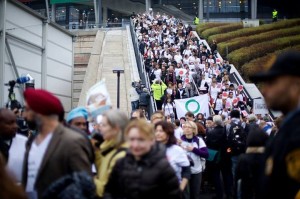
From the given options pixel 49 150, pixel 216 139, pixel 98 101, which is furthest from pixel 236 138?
pixel 49 150

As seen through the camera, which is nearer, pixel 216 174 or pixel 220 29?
pixel 216 174

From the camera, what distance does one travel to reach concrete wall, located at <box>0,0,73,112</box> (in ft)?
58.0

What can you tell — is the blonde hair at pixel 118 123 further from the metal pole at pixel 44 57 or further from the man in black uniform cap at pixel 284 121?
the metal pole at pixel 44 57

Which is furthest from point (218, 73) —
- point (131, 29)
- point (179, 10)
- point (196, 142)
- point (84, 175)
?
point (179, 10)

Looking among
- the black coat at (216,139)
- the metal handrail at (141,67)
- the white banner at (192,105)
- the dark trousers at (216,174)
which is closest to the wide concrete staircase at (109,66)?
the metal handrail at (141,67)

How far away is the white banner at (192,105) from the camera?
17.5m

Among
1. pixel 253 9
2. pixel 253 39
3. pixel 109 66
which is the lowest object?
pixel 109 66

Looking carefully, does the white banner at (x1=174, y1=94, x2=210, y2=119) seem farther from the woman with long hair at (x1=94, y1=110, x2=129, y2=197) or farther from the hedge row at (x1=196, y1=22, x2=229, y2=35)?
the hedge row at (x1=196, y1=22, x2=229, y2=35)

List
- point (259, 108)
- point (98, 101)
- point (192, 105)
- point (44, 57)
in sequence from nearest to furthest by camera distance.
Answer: point (98, 101), point (192, 105), point (259, 108), point (44, 57)

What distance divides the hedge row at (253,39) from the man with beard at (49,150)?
28.9m

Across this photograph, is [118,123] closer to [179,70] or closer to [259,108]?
[259,108]

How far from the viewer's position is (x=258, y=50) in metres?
31.5

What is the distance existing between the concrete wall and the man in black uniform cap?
43.2ft

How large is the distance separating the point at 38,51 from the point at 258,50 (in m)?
15.2
